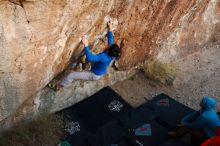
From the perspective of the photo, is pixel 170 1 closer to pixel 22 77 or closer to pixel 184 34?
pixel 184 34

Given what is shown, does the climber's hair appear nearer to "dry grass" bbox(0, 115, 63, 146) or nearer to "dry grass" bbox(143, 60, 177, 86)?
"dry grass" bbox(0, 115, 63, 146)

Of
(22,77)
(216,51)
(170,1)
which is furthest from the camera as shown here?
(216,51)

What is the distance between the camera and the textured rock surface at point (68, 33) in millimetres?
4992

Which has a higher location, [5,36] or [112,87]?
[5,36]

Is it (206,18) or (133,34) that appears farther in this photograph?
(206,18)

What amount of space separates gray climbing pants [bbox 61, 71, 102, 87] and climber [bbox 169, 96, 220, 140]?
5.53 feet

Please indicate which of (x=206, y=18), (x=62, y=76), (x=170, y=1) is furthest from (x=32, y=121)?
(x=206, y=18)

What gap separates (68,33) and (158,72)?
2701mm

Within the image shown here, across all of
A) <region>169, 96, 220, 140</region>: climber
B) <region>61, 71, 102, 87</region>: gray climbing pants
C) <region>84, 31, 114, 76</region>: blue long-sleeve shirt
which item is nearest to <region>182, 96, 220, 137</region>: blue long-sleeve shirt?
<region>169, 96, 220, 140</region>: climber

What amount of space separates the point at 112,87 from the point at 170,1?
6.26 feet

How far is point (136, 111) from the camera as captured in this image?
696 centimetres

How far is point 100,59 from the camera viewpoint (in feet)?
20.4

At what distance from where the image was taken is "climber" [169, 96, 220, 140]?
19.1 feet

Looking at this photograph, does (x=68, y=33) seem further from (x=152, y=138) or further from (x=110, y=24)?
(x=152, y=138)
